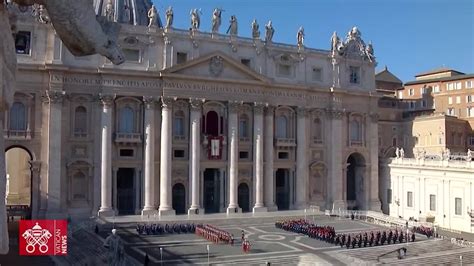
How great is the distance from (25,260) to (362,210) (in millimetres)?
32569

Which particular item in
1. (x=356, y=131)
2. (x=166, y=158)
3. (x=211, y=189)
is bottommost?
(x=211, y=189)

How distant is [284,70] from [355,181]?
13.9 metres

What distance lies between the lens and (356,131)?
49594 millimetres

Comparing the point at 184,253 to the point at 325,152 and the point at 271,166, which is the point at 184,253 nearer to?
the point at 271,166

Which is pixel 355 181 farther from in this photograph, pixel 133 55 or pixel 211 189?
pixel 133 55

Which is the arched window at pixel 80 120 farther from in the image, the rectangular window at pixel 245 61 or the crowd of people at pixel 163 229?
the rectangular window at pixel 245 61

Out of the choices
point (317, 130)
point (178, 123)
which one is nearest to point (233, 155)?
point (178, 123)

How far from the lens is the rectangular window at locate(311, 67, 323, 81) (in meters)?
47.6

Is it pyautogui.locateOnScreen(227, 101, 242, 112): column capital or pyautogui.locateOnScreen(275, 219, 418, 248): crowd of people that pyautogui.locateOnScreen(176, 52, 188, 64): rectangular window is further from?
pyautogui.locateOnScreen(275, 219, 418, 248): crowd of people

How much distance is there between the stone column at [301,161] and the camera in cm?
4556

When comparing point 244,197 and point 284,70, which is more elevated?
point 284,70

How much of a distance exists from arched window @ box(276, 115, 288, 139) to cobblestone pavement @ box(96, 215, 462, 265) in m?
11.9

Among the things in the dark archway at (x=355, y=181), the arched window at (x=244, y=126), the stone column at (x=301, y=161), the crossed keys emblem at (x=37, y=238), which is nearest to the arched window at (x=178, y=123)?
the arched window at (x=244, y=126)

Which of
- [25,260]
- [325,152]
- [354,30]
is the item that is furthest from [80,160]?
[354,30]
